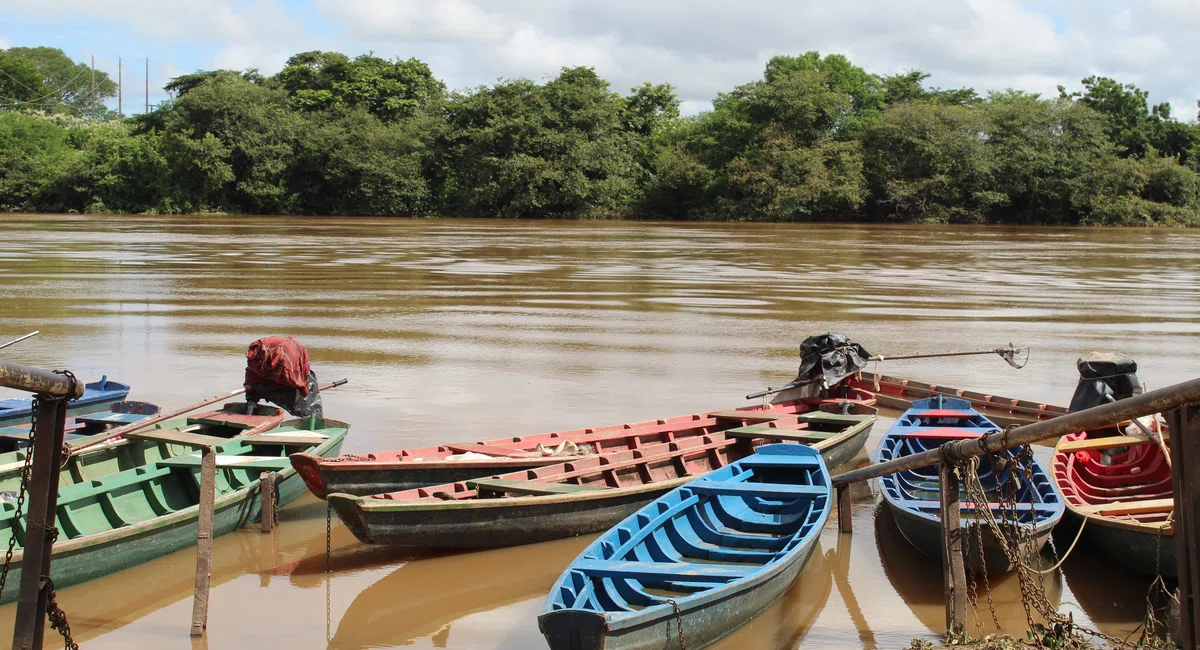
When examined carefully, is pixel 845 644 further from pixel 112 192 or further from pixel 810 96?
pixel 112 192

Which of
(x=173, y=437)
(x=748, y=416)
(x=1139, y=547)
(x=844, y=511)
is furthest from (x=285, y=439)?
(x=1139, y=547)

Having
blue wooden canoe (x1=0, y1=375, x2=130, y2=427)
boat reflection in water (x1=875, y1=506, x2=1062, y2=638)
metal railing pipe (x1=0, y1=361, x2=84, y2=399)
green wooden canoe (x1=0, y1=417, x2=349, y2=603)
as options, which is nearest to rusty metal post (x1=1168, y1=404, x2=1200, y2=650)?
boat reflection in water (x1=875, y1=506, x2=1062, y2=638)

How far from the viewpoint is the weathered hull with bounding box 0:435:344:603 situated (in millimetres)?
7924

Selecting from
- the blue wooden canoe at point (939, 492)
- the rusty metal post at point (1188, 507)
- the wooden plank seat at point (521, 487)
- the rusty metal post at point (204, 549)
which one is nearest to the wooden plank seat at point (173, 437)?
the rusty metal post at point (204, 549)

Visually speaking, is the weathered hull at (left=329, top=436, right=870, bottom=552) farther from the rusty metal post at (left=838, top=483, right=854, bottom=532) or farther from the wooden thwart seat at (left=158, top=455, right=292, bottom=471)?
the wooden thwart seat at (left=158, top=455, right=292, bottom=471)

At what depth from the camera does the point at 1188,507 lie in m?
4.58

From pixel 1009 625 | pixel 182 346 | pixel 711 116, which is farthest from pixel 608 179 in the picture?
pixel 1009 625

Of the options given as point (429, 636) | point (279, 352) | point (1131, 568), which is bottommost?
point (429, 636)

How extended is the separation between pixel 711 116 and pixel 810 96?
8538 mm

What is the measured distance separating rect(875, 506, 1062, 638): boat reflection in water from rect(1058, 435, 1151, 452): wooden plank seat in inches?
48.9

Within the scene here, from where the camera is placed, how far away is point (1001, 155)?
58.9 meters

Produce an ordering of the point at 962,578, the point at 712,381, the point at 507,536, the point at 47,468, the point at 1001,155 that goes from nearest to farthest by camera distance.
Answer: the point at 47,468, the point at 962,578, the point at 507,536, the point at 712,381, the point at 1001,155

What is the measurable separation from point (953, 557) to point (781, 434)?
389 centimetres

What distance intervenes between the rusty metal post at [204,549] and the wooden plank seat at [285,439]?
113 inches
